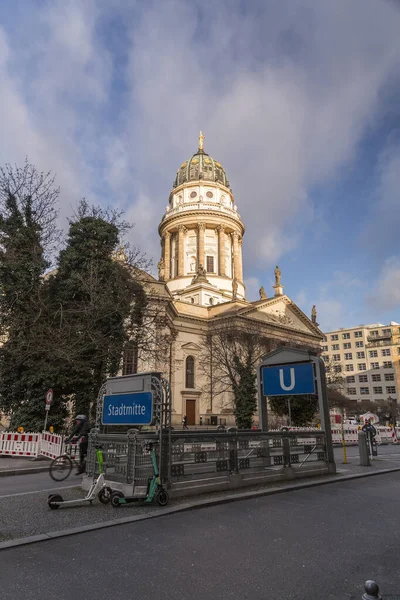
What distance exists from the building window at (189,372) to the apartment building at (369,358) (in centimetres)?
4723

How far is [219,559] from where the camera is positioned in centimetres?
476

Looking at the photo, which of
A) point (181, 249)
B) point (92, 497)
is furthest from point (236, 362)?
point (92, 497)

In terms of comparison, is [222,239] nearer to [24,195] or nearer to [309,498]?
[24,195]

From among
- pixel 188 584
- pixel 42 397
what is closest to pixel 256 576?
pixel 188 584

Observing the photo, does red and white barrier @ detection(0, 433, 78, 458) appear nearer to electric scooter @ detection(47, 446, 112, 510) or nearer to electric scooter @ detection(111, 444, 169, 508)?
electric scooter @ detection(47, 446, 112, 510)

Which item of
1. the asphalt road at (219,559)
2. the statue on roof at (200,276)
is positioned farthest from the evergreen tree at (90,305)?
the statue on roof at (200,276)

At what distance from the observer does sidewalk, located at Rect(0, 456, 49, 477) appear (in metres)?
12.8

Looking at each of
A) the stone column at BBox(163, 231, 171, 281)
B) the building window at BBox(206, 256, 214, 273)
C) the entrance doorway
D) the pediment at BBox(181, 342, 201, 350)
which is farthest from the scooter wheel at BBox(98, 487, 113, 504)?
the stone column at BBox(163, 231, 171, 281)

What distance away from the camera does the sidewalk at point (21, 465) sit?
1284 cm

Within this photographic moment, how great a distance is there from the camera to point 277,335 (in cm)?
5041

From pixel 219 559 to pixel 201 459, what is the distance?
165 inches

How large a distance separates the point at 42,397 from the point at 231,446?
1365 centimetres

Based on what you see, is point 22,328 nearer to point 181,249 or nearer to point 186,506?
point 186,506

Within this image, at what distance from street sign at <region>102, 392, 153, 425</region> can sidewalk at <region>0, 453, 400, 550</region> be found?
62.5 inches
